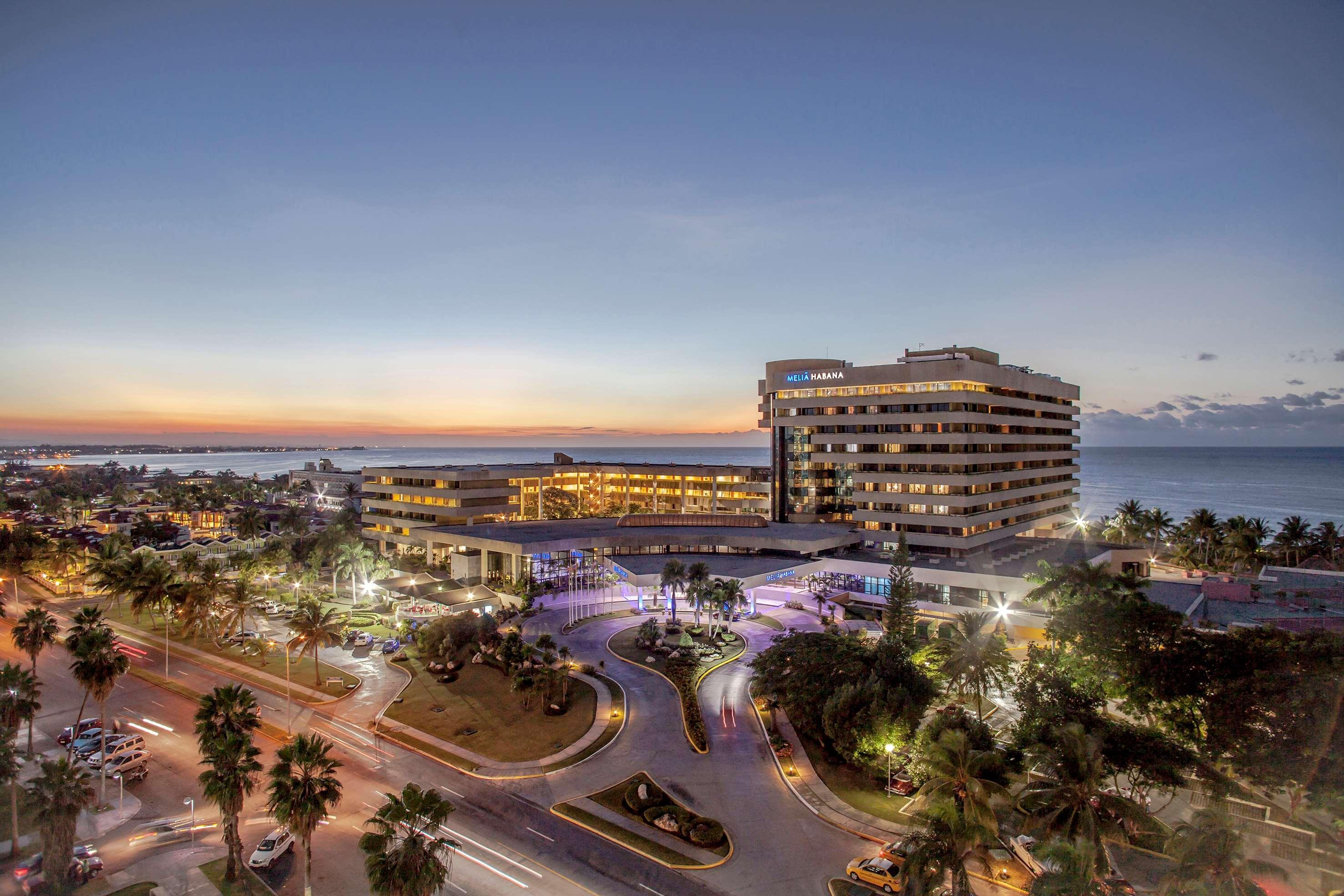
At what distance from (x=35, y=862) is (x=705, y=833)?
35609mm

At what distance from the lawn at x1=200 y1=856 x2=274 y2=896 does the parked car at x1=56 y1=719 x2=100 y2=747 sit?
21.9 m

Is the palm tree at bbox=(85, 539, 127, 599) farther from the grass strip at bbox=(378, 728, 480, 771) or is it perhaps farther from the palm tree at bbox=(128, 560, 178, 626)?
the grass strip at bbox=(378, 728, 480, 771)

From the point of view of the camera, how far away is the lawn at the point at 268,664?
5975 cm

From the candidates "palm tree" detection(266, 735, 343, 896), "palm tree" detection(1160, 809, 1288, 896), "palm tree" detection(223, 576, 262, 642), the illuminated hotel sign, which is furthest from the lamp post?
the illuminated hotel sign

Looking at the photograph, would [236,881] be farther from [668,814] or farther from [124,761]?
[668,814]

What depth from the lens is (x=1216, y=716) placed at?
38.6 meters

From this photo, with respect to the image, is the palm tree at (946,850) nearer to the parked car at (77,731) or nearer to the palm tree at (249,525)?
the parked car at (77,731)

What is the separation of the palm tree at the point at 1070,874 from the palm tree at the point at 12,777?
50.3 metres

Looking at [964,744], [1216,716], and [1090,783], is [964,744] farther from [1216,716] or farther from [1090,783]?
[1216,716]

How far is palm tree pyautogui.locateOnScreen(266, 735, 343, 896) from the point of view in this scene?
94.4ft

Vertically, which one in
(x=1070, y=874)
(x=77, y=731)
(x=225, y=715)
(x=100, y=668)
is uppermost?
(x=225, y=715)

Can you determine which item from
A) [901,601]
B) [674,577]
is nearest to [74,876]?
[674,577]

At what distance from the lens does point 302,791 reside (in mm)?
29078

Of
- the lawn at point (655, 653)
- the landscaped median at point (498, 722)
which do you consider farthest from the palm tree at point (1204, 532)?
the landscaped median at point (498, 722)
